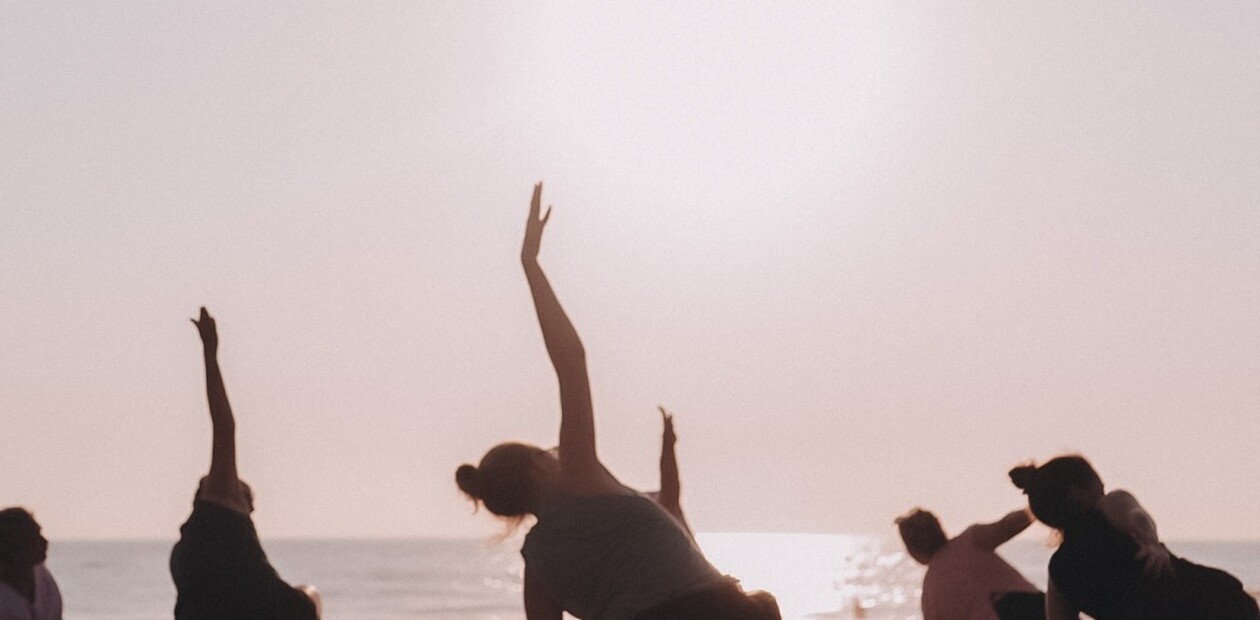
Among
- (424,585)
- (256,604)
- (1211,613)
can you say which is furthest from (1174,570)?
(424,585)

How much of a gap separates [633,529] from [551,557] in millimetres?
247

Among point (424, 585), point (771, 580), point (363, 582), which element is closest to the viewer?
point (424, 585)

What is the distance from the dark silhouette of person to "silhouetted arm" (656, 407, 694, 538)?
250 centimetres

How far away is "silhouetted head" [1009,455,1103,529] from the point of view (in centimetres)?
479

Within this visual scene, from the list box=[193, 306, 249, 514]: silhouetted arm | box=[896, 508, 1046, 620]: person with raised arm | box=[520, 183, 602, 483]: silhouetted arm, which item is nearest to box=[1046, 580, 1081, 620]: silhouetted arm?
box=[896, 508, 1046, 620]: person with raised arm

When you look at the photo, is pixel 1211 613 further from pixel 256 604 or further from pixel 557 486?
pixel 256 604

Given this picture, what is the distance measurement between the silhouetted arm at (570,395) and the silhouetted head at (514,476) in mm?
63

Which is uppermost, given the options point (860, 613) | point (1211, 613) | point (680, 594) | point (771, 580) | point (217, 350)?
point (217, 350)

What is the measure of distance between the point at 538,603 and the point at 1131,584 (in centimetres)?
198

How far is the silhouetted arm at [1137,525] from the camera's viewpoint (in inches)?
188

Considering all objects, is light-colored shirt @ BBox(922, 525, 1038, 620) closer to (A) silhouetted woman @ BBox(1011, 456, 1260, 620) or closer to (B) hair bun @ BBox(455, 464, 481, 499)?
(A) silhouetted woman @ BBox(1011, 456, 1260, 620)

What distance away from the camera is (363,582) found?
7819 cm

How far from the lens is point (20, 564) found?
6062 millimetres

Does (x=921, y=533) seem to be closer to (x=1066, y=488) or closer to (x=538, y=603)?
(x=1066, y=488)
